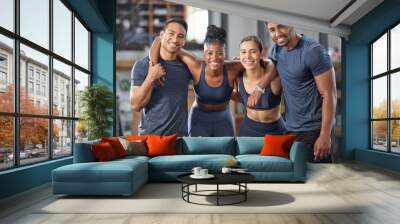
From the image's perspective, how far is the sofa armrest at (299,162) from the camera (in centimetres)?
585

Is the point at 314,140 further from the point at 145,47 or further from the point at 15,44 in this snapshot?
the point at 15,44

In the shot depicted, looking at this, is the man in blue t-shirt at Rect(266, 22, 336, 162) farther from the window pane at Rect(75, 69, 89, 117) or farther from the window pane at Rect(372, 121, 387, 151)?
the window pane at Rect(75, 69, 89, 117)

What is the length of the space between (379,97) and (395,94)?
73 centimetres

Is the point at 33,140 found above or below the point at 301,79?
below

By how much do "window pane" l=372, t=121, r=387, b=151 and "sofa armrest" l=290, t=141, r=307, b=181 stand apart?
327 cm

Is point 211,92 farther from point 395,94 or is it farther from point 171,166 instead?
point 395,94

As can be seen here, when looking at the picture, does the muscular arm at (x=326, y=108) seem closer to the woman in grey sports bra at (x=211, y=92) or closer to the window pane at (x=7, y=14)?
the woman in grey sports bra at (x=211, y=92)

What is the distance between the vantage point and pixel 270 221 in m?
3.65

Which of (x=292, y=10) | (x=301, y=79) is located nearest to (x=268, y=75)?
(x=301, y=79)

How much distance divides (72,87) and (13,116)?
2.44 m

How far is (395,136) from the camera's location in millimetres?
7789

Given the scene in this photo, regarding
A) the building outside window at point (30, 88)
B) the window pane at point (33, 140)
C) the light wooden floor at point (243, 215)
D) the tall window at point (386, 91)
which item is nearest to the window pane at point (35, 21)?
the building outside window at point (30, 88)

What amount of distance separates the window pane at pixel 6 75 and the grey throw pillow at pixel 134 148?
1.95m

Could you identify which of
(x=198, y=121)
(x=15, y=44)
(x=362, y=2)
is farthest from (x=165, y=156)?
(x=362, y=2)
